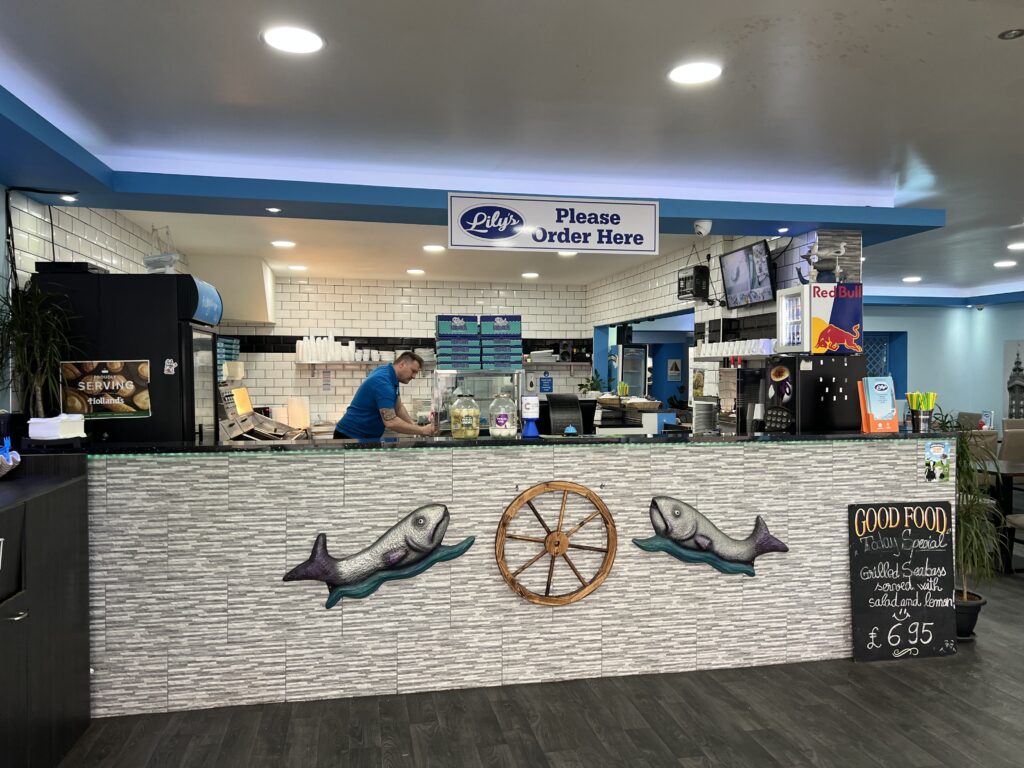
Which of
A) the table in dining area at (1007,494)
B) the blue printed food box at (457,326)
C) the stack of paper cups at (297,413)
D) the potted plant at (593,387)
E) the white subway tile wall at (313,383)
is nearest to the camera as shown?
the blue printed food box at (457,326)

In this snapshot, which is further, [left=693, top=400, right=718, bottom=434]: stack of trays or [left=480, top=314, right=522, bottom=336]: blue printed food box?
[left=693, top=400, right=718, bottom=434]: stack of trays

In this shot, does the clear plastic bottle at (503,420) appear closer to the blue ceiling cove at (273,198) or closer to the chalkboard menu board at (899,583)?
the blue ceiling cove at (273,198)

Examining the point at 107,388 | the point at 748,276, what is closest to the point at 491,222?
the point at 107,388

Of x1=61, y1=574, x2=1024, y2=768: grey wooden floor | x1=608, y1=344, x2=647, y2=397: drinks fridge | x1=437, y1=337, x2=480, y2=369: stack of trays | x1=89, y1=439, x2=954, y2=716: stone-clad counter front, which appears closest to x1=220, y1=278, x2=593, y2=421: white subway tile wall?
x1=608, y1=344, x2=647, y2=397: drinks fridge

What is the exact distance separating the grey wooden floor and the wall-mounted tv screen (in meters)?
3.12

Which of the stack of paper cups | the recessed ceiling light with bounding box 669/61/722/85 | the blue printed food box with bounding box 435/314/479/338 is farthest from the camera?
the stack of paper cups

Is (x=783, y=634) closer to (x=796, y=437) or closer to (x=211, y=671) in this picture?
(x=796, y=437)

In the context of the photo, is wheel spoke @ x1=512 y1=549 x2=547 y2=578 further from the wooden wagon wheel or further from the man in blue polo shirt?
the man in blue polo shirt

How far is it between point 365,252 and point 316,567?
15.3ft

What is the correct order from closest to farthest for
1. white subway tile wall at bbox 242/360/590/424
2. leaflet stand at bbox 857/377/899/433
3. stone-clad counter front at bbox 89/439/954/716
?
stone-clad counter front at bbox 89/439/954/716 < leaflet stand at bbox 857/377/899/433 < white subway tile wall at bbox 242/360/590/424

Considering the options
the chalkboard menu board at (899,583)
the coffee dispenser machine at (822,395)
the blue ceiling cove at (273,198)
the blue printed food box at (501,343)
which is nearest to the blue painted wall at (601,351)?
the blue ceiling cove at (273,198)

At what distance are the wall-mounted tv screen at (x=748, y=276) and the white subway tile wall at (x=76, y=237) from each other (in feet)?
16.6

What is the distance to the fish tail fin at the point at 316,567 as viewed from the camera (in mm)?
3420

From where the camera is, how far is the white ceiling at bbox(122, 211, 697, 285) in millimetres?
6102
